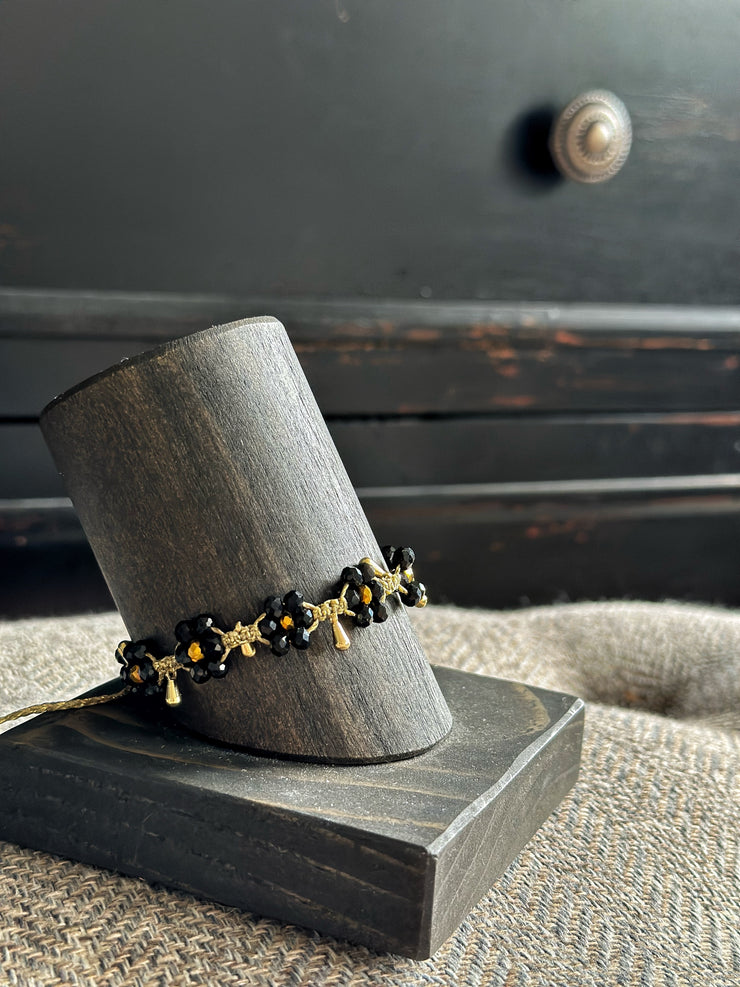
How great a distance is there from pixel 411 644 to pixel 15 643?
0.30 m

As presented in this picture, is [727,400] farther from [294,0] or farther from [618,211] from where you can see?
[294,0]

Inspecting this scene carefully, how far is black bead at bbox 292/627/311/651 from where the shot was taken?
39 cm

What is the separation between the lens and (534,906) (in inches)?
15.8

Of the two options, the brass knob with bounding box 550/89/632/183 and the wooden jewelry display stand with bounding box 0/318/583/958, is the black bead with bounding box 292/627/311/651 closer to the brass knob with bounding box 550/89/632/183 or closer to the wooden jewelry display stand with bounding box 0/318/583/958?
the wooden jewelry display stand with bounding box 0/318/583/958

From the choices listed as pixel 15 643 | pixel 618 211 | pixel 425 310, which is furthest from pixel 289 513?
pixel 618 211

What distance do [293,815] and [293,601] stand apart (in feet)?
0.28

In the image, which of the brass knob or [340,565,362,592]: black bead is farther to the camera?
the brass knob

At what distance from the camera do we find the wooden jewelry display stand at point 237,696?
14.5 inches

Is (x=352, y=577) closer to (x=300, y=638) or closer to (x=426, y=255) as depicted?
(x=300, y=638)

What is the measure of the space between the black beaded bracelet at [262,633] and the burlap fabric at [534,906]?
0.29 ft

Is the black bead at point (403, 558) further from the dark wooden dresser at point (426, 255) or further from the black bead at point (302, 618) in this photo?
the dark wooden dresser at point (426, 255)

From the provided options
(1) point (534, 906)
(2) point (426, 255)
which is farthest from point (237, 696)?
(2) point (426, 255)

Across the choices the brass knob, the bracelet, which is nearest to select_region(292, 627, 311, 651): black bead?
the bracelet

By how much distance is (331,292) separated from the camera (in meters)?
0.87
